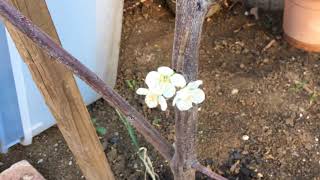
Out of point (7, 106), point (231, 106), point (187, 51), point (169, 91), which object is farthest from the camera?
point (231, 106)

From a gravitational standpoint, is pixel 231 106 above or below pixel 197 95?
below

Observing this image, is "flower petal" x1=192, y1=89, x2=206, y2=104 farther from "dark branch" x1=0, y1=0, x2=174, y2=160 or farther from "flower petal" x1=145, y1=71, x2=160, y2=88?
"dark branch" x1=0, y1=0, x2=174, y2=160

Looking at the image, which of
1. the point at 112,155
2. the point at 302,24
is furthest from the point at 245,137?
the point at 302,24

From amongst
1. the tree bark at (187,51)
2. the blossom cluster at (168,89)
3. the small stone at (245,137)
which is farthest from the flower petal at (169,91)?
the small stone at (245,137)

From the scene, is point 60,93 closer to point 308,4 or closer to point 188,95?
point 188,95

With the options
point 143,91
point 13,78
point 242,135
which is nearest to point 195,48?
point 143,91

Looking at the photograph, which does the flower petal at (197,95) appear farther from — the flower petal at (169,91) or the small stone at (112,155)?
the small stone at (112,155)

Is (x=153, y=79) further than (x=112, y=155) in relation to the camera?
No
